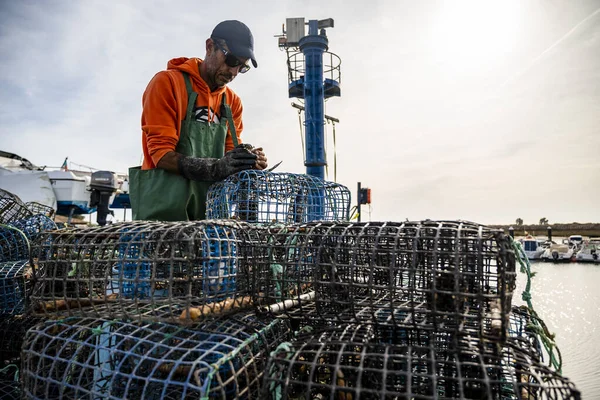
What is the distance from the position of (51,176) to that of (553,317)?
41.5ft

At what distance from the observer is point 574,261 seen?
21.1 meters

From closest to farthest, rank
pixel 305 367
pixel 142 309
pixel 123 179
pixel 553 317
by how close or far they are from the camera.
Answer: pixel 305 367
pixel 142 309
pixel 553 317
pixel 123 179

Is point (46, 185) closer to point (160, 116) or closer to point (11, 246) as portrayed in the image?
point (11, 246)

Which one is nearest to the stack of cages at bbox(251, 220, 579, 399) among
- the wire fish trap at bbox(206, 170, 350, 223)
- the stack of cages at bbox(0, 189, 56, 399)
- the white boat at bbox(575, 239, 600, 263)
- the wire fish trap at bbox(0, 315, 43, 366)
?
the wire fish trap at bbox(206, 170, 350, 223)

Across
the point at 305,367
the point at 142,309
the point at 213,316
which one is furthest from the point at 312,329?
the point at 142,309

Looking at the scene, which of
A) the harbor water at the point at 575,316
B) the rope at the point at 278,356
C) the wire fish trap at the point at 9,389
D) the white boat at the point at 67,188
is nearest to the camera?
the rope at the point at 278,356

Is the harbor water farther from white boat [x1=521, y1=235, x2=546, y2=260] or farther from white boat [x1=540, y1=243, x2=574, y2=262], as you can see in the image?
white boat [x1=521, y1=235, x2=546, y2=260]

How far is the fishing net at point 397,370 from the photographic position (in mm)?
933

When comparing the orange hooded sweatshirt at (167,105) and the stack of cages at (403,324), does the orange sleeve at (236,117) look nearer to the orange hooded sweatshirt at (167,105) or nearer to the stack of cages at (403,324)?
the orange hooded sweatshirt at (167,105)

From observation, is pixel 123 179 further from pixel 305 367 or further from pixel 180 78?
pixel 305 367

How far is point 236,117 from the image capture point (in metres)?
2.59

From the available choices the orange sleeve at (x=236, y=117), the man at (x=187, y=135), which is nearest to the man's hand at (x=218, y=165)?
the man at (x=187, y=135)

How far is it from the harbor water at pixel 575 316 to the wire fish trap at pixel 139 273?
1251 millimetres

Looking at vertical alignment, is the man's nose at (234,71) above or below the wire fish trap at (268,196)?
above
